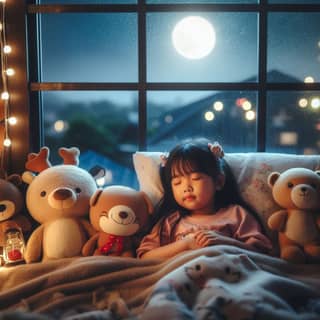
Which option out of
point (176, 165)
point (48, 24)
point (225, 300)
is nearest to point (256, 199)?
point (176, 165)

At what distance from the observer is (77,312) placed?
42.1 inches

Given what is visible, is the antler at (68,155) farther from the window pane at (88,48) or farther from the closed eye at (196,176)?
the closed eye at (196,176)

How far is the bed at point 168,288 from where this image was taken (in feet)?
3.08

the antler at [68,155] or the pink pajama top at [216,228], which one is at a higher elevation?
the antler at [68,155]

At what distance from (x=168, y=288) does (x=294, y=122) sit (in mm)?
1151

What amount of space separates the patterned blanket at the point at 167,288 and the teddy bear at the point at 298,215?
79 millimetres

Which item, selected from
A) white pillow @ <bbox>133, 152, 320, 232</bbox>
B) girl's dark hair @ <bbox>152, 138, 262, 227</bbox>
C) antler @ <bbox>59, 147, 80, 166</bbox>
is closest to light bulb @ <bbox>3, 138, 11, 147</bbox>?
A: antler @ <bbox>59, 147, 80, 166</bbox>

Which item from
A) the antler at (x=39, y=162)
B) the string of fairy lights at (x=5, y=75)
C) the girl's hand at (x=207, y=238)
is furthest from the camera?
the string of fairy lights at (x=5, y=75)

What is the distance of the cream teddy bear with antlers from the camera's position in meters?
1.46

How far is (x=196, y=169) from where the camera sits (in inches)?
57.9

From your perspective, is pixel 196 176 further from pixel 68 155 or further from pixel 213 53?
pixel 213 53

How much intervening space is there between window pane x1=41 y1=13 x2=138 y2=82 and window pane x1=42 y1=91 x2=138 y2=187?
9 cm

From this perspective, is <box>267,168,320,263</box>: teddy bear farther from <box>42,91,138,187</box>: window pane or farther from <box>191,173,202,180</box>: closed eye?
<box>42,91,138,187</box>: window pane

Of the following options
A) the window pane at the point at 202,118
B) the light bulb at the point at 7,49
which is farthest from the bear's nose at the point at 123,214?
the light bulb at the point at 7,49
